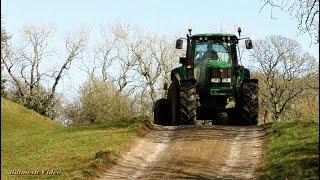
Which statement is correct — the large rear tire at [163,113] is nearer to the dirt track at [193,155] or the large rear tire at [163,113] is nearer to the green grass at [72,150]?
the green grass at [72,150]

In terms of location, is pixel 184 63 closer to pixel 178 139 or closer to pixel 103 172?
pixel 178 139

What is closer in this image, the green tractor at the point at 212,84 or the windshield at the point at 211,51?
the green tractor at the point at 212,84

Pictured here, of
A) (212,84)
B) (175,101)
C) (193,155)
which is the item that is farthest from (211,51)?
(193,155)

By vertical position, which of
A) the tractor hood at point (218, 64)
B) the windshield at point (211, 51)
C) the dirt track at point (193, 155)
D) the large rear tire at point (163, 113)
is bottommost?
the dirt track at point (193, 155)

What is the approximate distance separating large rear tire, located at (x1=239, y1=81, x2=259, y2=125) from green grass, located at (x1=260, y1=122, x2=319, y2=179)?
1.72 metres

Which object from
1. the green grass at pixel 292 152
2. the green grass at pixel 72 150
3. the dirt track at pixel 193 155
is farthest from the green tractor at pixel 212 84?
the green grass at pixel 292 152

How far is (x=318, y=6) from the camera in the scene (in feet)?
43.1

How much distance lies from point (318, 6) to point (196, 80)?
28.4ft

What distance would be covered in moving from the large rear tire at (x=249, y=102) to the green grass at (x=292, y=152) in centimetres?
172

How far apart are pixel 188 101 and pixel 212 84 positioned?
131 cm

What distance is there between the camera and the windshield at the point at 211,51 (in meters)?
21.7

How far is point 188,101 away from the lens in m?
20.2

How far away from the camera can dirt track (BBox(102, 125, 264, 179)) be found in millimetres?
13570

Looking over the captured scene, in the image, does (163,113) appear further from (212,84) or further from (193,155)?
(193,155)
